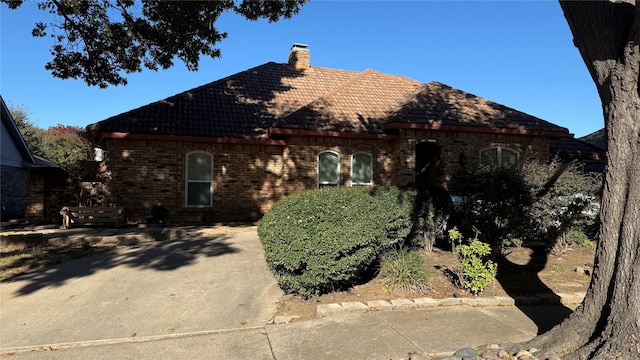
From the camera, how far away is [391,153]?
43.8ft

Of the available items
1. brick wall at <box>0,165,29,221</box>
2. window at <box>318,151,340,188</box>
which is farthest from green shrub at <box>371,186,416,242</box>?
brick wall at <box>0,165,29,221</box>

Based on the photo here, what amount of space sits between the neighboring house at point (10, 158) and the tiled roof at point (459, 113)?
12570mm

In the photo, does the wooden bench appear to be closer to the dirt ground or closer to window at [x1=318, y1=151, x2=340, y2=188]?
window at [x1=318, y1=151, x2=340, y2=188]

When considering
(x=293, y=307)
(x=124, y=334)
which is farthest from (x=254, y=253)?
(x=124, y=334)

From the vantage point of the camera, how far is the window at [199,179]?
1308 centimetres

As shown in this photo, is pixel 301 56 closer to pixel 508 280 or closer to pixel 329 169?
pixel 329 169

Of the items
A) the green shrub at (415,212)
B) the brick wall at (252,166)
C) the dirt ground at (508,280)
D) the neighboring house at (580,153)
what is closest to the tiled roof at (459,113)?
the brick wall at (252,166)

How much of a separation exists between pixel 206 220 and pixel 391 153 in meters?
6.65

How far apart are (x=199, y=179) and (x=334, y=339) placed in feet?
32.9

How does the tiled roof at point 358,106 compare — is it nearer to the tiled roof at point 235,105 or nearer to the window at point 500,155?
the tiled roof at point 235,105

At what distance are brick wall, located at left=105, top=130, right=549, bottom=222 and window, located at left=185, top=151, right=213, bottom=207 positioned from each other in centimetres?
17

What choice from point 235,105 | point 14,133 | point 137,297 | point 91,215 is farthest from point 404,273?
point 14,133

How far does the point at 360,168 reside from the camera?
13469 millimetres

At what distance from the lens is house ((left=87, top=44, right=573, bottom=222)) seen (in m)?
12.4
